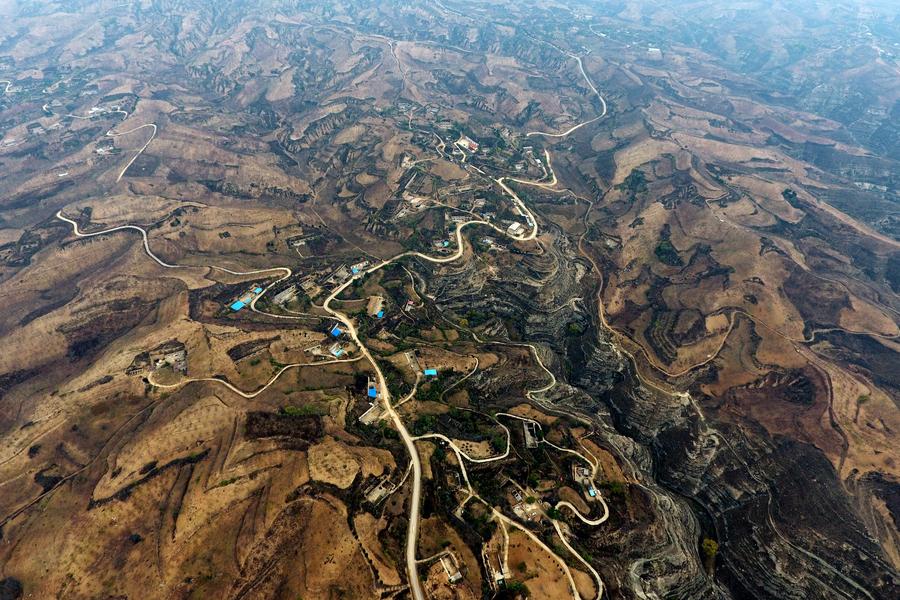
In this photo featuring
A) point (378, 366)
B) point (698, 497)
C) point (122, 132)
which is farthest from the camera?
point (122, 132)

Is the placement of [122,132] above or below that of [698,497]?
above

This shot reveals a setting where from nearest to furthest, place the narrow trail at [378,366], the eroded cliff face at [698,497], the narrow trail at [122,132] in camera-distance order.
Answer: the narrow trail at [378,366] < the eroded cliff face at [698,497] < the narrow trail at [122,132]

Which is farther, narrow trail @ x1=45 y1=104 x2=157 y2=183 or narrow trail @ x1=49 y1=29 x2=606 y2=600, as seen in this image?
narrow trail @ x1=45 y1=104 x2=157 y2=183

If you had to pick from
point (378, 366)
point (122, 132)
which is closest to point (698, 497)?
point (378, 366)

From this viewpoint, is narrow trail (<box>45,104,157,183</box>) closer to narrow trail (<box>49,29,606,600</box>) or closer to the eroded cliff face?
narrow trail (<box>49,29,606,600</box>)

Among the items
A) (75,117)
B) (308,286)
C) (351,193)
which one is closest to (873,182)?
(351,193)

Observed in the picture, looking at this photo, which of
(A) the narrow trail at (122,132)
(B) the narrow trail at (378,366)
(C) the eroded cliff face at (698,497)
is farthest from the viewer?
(A) the narrow trail at (122,132)

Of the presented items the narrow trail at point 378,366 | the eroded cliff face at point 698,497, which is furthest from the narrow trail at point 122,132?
the eroded cliff face at point 698,497

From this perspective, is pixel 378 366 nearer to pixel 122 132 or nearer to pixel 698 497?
pixel 698 497

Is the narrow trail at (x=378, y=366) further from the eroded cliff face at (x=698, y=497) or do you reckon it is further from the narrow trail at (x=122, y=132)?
the eroded cliff face at (x=698, y=497)

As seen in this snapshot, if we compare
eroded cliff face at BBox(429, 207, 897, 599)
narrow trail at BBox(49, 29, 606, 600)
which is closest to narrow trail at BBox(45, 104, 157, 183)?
narrow trail at BBox(49, 29, 606, 600)

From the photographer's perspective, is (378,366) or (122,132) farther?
(122,132)

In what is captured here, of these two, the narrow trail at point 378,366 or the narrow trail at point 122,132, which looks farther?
the narrow trail at point 122,132

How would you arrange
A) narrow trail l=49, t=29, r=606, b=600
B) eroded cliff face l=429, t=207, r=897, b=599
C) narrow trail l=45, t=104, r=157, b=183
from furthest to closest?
narrow trail l=45, t=104, r=157, b=183 → eroded cliff face l=429, t=207, r=897, b=599 → narrow trail l=49, t=29, r=606, b=600
